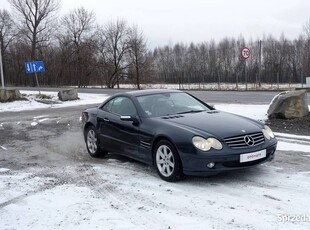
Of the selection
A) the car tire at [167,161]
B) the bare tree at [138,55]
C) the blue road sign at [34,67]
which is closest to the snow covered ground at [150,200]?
the car tire at [167,161]

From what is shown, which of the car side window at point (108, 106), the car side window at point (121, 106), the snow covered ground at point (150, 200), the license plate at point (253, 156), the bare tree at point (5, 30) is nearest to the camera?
the snow covered ground at point (150, 200)

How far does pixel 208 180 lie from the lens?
18.6 feet

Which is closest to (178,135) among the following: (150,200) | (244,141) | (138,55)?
(244,141)

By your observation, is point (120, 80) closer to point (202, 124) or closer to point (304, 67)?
point (304, 67)

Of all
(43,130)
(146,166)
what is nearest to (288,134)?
(146,166)

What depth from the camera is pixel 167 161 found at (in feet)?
18.7

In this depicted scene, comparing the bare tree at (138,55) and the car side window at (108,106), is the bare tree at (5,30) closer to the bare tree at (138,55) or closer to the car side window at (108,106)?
the bare tree at (138,55)

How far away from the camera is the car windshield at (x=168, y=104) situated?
654 centimetres

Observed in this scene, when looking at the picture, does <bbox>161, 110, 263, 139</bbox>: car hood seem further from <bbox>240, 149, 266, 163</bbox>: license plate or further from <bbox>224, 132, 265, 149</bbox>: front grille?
<bbox>240, 149, 266, 163</bbox>: license plate

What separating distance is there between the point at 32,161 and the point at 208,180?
3793 mm

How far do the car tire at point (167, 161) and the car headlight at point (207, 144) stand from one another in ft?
1.19

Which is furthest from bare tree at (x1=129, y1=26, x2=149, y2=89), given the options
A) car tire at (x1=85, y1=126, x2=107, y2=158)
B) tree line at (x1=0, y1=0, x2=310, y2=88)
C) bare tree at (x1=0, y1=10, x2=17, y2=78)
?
car tire at (x1=85, y1=126, x2=107, y2=158)

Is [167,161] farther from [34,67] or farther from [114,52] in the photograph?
[114,52]

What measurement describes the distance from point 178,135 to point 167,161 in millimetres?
472
